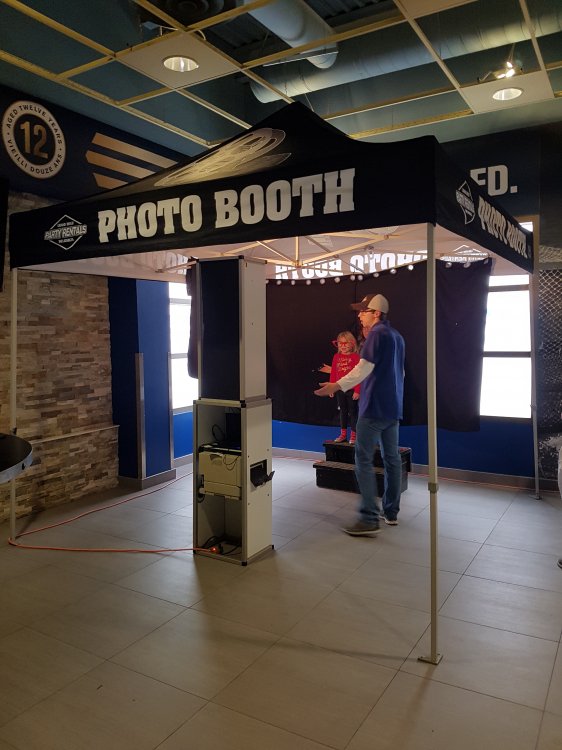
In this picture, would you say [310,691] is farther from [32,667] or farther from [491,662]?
[32,667]

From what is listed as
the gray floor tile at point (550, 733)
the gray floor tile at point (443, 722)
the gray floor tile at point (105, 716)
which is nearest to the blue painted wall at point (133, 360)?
the gray floor tile at point (105, 716)

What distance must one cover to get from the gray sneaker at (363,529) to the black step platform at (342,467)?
935 mm

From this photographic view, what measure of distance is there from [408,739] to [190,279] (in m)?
4.24

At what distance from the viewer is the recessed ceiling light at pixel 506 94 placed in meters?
4.41

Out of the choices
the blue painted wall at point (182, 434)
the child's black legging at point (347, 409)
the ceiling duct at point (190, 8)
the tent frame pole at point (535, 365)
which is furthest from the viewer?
the blue painted wall at point (182, 434)

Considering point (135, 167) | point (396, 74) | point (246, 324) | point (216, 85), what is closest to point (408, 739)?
point (246, 324)

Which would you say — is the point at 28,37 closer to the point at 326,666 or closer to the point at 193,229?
the point at 193,229

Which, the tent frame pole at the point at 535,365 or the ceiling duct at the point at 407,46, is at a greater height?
the ceiling duct at the point at 407,46

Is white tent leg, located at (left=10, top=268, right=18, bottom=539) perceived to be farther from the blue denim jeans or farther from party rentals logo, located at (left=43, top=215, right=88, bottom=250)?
the blue denim jeans

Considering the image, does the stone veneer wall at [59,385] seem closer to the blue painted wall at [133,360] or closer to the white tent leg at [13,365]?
the blue painted wall at [133,360]

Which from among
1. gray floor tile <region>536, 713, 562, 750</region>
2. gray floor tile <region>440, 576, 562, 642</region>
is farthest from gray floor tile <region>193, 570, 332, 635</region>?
gray floor tile <region>536, 713, 562, 750</region>

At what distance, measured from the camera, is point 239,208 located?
114 inches

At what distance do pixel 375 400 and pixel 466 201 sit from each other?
169 centimetres

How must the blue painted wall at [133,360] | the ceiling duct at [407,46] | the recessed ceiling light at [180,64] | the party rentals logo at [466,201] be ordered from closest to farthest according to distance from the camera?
the party rentals logo at [466,201], the recessed ceiling light at [180,64], the ceiling duct at [407,46], the blue painted wall at [133,360]
